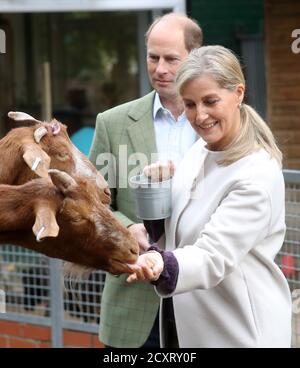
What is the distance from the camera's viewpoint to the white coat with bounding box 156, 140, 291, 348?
2.80 metres

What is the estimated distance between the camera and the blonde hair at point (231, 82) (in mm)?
2885

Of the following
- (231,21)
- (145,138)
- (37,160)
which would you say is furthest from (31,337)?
(231,21)

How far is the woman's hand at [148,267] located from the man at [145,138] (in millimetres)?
834

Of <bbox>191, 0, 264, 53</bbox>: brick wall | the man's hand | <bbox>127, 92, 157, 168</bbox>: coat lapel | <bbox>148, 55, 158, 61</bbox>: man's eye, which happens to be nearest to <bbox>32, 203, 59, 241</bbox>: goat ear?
the man's hand

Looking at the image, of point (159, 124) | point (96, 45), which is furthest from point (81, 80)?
point (159, 124)

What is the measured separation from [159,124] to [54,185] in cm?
108

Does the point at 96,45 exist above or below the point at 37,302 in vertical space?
above

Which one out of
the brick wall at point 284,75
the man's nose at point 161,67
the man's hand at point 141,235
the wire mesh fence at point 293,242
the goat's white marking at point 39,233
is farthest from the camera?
the brick wall at point 284,75

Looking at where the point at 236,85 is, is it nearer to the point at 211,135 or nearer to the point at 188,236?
the point at 211,135

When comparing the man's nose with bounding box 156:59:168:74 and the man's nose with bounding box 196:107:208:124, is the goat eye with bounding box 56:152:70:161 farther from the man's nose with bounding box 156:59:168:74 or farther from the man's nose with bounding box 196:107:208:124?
the man's nose with bounding box 156:59:168:74

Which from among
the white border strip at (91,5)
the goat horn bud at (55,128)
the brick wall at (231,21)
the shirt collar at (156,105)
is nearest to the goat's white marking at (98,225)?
the goat horn bud at (55,128)

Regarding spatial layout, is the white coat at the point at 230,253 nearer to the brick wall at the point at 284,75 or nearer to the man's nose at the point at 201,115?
the man's nose at the point at 201,115

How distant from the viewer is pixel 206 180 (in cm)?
299

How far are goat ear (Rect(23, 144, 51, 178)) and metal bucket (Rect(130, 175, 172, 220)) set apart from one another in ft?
1.16
